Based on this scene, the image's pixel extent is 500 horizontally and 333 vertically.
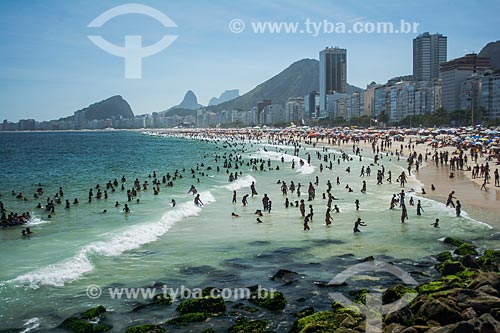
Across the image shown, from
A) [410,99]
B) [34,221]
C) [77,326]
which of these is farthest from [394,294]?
[410,99]

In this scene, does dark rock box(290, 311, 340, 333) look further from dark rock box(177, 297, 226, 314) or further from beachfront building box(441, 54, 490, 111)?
beachfront building box(441, 54, 490, 111)

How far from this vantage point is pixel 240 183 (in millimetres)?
39750

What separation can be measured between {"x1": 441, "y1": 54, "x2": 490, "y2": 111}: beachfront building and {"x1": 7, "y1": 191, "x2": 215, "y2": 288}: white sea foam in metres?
130

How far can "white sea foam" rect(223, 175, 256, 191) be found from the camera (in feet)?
123

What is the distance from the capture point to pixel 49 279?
14984 millimetres

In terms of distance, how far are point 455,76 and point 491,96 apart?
2711 centimetres

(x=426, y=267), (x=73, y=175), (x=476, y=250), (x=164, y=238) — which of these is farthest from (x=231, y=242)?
Result: (x=73, y=175)

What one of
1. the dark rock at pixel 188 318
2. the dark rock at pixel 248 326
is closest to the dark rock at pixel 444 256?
the dark rock at pixel 248 326

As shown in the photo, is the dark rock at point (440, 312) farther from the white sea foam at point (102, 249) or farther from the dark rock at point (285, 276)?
the white sea foam at point (102, 249)

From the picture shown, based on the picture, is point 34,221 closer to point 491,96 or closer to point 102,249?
point 102,249

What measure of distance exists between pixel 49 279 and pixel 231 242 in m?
7.09

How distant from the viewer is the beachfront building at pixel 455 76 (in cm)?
14100

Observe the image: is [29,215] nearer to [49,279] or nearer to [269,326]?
[49,279]

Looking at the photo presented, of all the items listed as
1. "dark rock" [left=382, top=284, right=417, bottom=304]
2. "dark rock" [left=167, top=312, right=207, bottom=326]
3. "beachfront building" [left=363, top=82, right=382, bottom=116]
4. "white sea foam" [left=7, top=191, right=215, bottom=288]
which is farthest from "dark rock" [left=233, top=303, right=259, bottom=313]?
"beachfront building" [left=363, top=82, right=382, bottom=116]
